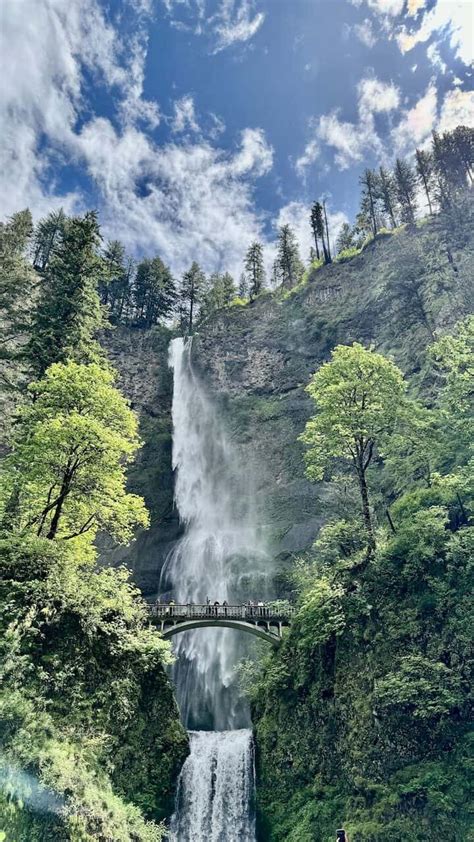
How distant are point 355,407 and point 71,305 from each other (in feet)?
44.6

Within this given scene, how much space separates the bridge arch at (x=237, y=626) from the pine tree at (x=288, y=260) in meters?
43.7

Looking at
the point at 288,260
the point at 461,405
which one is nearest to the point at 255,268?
the point at 288,260

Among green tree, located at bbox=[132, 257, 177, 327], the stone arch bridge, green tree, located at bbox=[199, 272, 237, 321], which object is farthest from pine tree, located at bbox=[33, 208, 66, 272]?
the stone arch bridge

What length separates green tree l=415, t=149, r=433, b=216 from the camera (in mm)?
51969

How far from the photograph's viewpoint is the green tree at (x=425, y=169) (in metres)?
52.0

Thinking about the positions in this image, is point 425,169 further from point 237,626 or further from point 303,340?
point 237,626

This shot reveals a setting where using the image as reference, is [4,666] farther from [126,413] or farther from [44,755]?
[126,413]

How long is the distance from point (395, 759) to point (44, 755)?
414 inches

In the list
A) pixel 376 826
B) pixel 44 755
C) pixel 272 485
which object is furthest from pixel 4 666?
pixel 272 485

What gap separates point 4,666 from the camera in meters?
10.8

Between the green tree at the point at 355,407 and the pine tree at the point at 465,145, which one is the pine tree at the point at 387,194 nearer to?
the pine tree at the point at 465,145

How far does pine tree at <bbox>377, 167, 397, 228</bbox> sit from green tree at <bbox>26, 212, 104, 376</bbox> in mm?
40618

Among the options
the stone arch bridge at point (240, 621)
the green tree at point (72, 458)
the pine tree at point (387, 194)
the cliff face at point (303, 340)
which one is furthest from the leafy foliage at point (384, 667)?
the pine tree at point (387, 194)

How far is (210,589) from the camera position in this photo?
34281 millimetres
